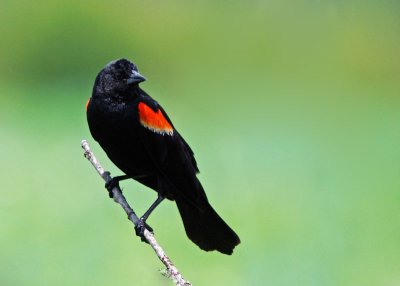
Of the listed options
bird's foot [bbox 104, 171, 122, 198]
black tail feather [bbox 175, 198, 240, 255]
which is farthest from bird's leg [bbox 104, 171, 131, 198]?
black tail feather [bbox 175, 198, 240, 255]

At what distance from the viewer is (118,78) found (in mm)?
3336

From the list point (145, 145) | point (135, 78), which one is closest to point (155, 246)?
point (145, 145)

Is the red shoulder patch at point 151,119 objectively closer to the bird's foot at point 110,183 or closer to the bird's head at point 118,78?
the bird's head at point 118,78

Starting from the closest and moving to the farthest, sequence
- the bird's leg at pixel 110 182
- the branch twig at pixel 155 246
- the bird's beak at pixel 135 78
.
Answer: the branch twig at pixel 155 246
the bird's beak at pixel 135 78
the bird's leg at pixel 110 182

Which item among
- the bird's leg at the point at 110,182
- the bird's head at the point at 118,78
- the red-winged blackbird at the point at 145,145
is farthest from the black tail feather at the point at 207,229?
the bird's head at the point at 118,78

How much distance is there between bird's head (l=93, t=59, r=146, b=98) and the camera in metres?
3.31

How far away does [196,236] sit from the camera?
3520 millimetres

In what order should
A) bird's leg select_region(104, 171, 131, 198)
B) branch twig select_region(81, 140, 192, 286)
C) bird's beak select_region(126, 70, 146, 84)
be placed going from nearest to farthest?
branch twig select_region(81, 140, 192, 286) < bird's beak select_region(126, 70, 146, 84) < bird's leg select_region(104, 171, 131, 198)

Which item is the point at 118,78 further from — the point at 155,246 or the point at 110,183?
the point at 155,246

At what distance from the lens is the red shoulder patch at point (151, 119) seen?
331 centimetres

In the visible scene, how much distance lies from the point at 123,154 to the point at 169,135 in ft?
0.72

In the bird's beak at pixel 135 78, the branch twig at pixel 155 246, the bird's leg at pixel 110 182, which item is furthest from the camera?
the bird's leg at pixel 110 182

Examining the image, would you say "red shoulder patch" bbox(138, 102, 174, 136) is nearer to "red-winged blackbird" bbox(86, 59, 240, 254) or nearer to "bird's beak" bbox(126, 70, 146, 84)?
"red-winged blackbird" bbox(86, 59, 240, 254)

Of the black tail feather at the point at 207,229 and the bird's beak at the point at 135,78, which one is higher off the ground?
the bird's beak at the point at 135,78
